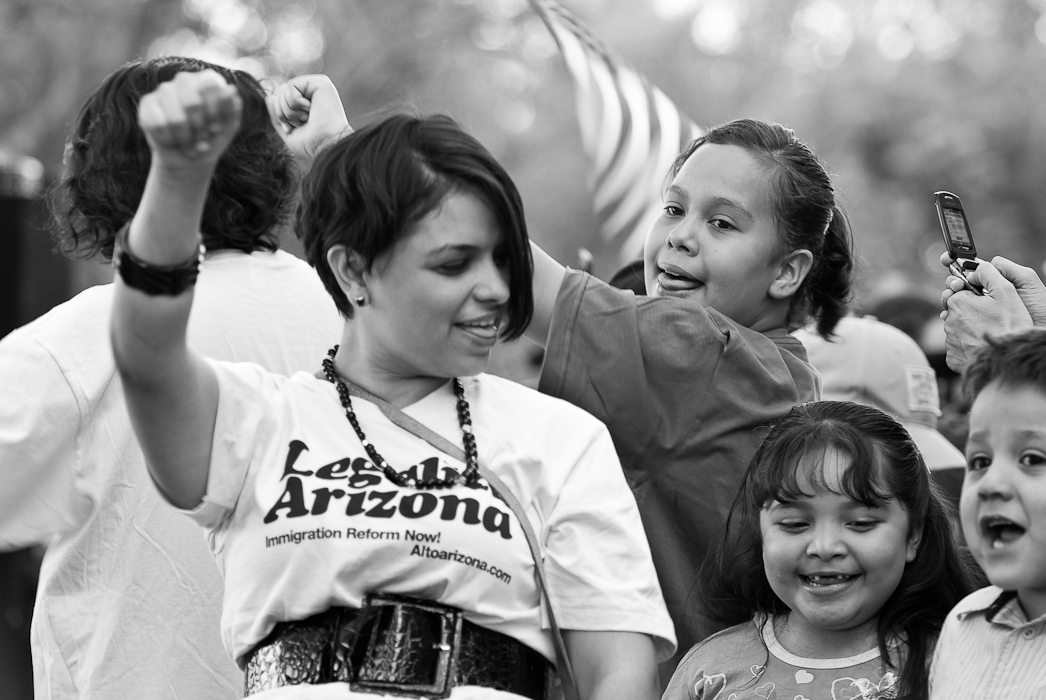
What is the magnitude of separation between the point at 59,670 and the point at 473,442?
945mm

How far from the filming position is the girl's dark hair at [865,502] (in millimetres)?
2277

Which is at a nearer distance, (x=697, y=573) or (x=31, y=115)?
(x=697, y=573)

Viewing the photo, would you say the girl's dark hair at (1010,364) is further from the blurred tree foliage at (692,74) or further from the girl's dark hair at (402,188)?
the blurred tree foliage at (692,74)

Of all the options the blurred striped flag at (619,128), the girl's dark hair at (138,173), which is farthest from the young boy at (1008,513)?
the blurred striped flag at (619,128)

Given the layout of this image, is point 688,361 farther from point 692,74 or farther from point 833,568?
point 692,74

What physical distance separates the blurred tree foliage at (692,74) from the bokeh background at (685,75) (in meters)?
0.03

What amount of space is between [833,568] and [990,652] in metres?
0.40

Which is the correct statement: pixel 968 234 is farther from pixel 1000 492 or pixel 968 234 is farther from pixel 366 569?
pixel 366 569

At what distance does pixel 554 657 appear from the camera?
6.77ft

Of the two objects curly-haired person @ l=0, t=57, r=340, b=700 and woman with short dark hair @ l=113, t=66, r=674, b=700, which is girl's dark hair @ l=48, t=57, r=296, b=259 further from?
woman with short dark hair @ l=113, t=66, r=674, b=700

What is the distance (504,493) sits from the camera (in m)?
2.03

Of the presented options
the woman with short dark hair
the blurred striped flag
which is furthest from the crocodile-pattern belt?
the blurred striped flag

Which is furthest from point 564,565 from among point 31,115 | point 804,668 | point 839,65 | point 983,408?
point 839,65

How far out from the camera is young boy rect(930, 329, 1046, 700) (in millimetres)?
1779
